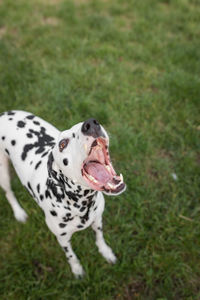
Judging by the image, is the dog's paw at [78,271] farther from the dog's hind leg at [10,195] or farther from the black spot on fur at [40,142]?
the black spot on fur at [40,142]

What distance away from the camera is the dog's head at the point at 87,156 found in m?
1.38

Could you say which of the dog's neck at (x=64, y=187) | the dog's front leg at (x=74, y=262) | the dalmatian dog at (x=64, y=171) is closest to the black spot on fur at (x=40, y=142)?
Answer: the dalmatian dog at (x=64, y=171)

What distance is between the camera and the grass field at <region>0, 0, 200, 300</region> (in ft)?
7.95

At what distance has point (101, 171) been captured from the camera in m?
1.67

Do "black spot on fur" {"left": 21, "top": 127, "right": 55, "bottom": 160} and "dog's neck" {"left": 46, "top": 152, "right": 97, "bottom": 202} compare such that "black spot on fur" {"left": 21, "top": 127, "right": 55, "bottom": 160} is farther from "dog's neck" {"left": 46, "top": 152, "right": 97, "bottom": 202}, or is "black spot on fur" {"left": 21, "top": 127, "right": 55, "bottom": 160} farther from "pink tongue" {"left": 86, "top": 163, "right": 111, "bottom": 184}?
"pink tongue" {"left": 86, "top": 163, "right": 111, "bottom": 184}

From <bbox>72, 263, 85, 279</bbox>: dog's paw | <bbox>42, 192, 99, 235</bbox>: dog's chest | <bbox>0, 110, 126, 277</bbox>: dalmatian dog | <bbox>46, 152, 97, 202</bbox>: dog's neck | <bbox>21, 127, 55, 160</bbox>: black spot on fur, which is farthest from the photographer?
<bbox>72, 263, 85, 279</bbox>: dog's paw

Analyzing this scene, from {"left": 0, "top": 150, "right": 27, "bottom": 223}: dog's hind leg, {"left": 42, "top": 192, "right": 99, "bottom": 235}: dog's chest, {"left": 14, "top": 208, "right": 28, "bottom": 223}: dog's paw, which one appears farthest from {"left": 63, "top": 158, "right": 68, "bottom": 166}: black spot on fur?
{"left": 14, "top": 208, "right": 28, "bottom": 223}: dog's paw

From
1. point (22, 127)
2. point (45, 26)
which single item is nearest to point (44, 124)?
point (22, 127)

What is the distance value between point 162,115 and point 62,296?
8.11ft

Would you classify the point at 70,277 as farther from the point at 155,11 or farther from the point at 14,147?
the point at 155,11

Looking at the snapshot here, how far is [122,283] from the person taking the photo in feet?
7.81

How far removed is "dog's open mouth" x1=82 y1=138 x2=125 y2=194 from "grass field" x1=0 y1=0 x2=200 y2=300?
47.5 inches

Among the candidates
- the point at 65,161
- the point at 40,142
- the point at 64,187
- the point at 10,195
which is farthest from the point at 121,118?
the point at 65,161

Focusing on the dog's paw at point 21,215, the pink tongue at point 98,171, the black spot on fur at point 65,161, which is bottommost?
the dog's paw at point 21,215
